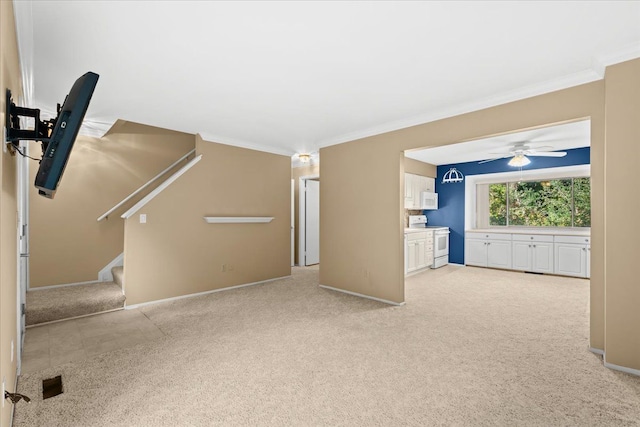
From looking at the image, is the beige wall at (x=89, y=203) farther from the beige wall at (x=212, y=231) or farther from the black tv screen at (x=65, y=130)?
the black tv screen at (x=65, y=130)

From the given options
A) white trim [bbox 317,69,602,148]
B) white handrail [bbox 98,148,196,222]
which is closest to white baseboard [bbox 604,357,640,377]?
white trim [bbox 317,69,602,148]

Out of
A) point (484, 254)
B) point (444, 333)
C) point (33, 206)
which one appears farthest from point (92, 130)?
point (484, 254)

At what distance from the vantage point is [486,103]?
323cm

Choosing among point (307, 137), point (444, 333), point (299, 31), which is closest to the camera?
point (299, 31)

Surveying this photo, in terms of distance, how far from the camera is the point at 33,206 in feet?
13.5

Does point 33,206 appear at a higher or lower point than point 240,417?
higher

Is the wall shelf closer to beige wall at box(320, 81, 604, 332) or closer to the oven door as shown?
beige wall at box(320, 81, 604, 332)

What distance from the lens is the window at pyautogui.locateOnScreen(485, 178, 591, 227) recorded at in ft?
20.9

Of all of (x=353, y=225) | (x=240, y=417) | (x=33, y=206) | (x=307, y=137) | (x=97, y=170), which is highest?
(x=307, y=137)

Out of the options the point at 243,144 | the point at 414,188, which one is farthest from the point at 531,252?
the point at 243,144

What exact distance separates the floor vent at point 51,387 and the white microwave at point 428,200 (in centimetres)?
659

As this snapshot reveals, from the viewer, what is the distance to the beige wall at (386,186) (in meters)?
2.71

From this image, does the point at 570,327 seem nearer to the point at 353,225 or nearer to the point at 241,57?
the point at 353,225

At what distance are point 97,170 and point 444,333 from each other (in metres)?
5.30
